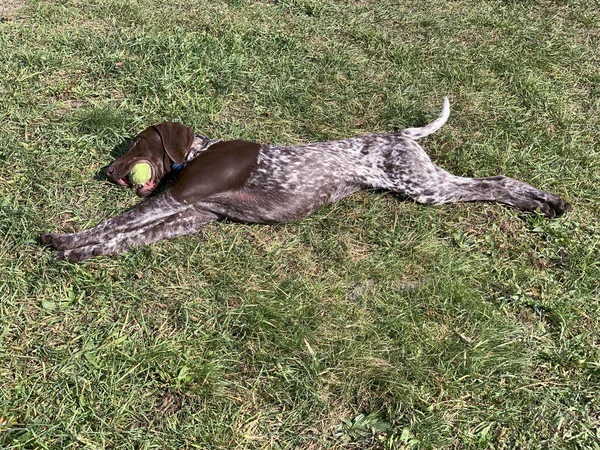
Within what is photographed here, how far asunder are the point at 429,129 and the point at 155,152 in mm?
2648

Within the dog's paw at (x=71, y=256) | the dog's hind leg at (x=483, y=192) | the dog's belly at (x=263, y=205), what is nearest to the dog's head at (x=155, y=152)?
the dog's belly at (x=263, y=205)

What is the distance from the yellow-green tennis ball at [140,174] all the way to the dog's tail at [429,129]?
7.91ft

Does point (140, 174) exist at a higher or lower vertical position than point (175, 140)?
lower

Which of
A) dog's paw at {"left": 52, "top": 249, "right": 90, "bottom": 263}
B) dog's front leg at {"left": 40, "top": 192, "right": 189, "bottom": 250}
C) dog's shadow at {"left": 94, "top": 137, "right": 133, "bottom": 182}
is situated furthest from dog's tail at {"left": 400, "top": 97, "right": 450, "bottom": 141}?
dog's paw at {"left": 52, "top": 249, "right": 90, "bottom": 263}

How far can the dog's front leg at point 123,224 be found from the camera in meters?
3.93

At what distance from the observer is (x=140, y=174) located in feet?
14.1

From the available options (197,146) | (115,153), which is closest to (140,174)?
(197,146)

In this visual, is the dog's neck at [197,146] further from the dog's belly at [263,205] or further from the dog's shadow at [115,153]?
the dog's shadow at [115,153]

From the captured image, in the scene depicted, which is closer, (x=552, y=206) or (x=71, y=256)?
(x=71, y=256)

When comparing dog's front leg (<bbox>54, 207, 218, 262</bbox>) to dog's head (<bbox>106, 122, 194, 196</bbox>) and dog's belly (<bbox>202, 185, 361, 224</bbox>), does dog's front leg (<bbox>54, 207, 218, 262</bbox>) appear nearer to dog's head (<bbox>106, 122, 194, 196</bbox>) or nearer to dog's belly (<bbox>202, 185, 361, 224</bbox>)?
dog's belly (<bbox>202, 185, 361, 224</bbox>)

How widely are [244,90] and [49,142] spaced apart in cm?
209

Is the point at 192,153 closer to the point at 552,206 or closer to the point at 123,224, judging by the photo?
the point at 123,224

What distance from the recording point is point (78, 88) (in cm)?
543

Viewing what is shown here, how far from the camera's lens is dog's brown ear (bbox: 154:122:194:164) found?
4328mm
